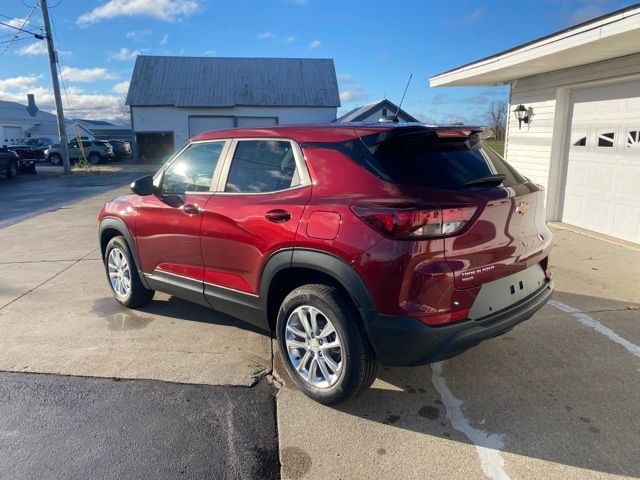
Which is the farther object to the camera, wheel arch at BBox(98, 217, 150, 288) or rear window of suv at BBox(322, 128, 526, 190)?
wheel arch at BBox(98, 217, 150, 288)

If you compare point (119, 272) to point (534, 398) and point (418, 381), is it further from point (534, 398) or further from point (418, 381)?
point (534, 398)

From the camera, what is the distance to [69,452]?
277cm

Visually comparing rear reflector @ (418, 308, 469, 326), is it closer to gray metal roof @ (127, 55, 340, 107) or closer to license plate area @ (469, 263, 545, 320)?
license plate area @ (469, 263, 545, 320)

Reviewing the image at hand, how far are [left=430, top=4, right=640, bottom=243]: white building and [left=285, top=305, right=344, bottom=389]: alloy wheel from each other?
4.97m

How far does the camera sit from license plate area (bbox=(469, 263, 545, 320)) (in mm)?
2803

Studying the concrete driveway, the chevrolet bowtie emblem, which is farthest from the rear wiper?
the concrete driveway

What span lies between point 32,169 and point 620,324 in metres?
28.1

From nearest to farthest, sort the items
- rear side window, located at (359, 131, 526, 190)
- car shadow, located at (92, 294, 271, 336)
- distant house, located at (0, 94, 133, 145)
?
1. rear side window, located at (359, 131, 526, 190)
2. car shadow, located at (92, 294, 271, 336)
3. distant house, located at (0, 94, 133, 145)

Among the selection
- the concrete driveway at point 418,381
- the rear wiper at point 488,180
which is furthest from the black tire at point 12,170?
the rear wiper at point 488,180

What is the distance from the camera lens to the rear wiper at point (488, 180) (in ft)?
9.66

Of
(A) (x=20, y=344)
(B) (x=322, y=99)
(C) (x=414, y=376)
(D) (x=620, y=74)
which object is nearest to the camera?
(C) (x=414, y=376)

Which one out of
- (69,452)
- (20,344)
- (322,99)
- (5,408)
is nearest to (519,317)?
(69,452)

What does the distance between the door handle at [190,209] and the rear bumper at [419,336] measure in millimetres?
1729

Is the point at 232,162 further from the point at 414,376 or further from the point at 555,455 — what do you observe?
the point at 555,455
